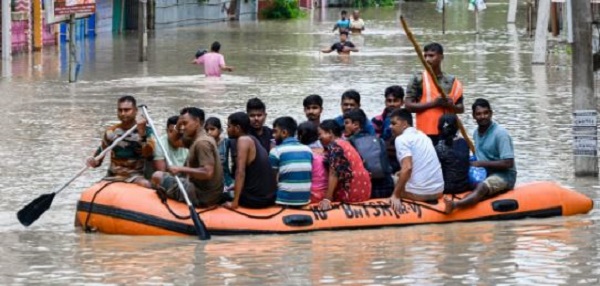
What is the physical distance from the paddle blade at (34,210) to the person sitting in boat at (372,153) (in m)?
2.84

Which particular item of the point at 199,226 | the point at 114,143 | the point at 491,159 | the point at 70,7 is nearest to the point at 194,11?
the point at 70,7

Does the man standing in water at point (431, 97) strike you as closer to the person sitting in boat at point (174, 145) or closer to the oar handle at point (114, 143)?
the person sitting in boat at point (174, 145)

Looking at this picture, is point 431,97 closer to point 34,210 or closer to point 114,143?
point 114,143

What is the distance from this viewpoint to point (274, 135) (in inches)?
545

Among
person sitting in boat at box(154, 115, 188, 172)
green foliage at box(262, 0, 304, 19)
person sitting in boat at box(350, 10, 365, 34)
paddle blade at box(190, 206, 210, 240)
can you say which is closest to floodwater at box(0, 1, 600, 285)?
paddle blade at box(190, 206, 210, 240)

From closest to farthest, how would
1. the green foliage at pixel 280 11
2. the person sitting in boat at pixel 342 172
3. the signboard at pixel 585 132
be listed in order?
the person sitting in boat at pixel 342 172 < the signboard at pixel 585 132 < the green foliage at pixel 280 11

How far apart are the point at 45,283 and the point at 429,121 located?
521cm

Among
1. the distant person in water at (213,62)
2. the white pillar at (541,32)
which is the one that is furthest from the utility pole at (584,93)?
the white pillar at (541,32)

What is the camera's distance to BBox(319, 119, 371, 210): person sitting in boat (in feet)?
44.4

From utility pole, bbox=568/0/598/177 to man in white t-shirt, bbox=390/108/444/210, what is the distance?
3.54 meters

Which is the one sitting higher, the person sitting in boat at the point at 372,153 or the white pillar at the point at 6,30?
the white pillar at the point at 6,30

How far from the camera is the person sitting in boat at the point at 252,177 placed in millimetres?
13180

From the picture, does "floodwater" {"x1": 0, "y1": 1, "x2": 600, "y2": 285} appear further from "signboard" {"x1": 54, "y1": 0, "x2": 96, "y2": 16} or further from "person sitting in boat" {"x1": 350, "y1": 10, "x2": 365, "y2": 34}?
"person sitting in boat" {"x1": 350, "y1": 10, "x2": 365, "y2": 34}

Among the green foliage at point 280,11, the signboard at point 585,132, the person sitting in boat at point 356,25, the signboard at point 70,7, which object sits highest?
the signboard at point 70,7
